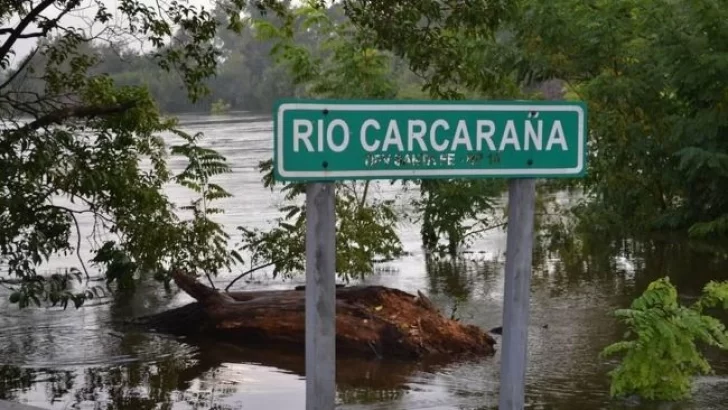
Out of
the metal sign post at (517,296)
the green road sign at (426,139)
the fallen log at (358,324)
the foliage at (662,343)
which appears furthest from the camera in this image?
the fallen log at (358,324)

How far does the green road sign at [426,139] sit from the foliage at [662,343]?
393 centimetres

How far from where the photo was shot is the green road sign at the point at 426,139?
362 cm

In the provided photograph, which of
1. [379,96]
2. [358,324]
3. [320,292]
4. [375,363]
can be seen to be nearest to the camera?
[320,292]

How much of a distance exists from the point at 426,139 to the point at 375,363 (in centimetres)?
629

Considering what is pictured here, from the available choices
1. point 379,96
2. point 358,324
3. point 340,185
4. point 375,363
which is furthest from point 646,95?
point 375,363

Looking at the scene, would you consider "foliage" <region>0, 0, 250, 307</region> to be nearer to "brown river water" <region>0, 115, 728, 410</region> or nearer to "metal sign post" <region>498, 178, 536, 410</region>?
"brown river water" <region>0, 115, 728, 410</region>

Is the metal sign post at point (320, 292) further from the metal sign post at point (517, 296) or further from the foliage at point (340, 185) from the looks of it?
the foliage at point (340, 185)

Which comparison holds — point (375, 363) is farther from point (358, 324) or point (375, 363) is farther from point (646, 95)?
point (646, 95)

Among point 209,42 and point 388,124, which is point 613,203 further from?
point 388,124

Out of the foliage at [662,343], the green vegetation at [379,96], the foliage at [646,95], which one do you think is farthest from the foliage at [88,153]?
the foliage at [646,95]

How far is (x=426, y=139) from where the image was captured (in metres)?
3.76

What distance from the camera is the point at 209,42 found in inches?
452

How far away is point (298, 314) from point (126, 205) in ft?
6.57

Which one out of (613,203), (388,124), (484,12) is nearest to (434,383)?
(484,12)
